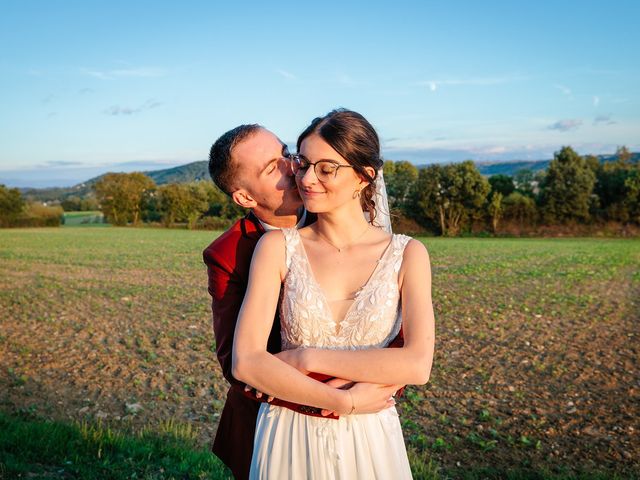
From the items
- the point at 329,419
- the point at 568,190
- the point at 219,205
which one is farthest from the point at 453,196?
the point at 329,419

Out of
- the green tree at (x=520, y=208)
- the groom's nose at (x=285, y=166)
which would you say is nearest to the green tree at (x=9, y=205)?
the green tree at (x=520, y=208)

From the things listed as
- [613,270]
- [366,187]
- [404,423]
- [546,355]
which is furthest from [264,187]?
[613,270]

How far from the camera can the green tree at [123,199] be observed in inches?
3487

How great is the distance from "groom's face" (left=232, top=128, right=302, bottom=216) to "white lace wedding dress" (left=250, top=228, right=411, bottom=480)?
0.26 meters

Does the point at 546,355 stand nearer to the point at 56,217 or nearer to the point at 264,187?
the point at 264,187

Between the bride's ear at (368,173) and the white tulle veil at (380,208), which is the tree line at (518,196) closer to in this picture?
the white tulle veil at (380,208)

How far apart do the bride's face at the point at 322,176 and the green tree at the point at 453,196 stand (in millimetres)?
61312

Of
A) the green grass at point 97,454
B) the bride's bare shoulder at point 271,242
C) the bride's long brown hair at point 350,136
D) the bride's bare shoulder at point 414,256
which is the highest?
the bride's long brown hair at point 350,136

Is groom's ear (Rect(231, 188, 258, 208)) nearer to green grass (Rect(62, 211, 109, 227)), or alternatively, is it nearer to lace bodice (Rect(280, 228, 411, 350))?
lace bodice (Rect(280, 228, 411, 350))

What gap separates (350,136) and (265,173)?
1.62ft

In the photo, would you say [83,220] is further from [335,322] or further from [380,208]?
[335,322]

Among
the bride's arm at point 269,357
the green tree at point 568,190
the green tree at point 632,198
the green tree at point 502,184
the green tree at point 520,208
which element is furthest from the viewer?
the green tree at point 502,184

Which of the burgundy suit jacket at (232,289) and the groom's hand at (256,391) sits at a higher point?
the burgundy suit jacket at (232,289)

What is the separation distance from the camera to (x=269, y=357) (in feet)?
7.62
